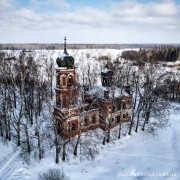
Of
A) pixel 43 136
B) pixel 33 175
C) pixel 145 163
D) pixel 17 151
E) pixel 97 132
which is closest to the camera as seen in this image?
pixel 33 175

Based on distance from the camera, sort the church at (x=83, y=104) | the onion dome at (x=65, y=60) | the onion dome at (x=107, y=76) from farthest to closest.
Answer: the onion dome at (x=107, y=76)
the church at (x=83, y=104)
the onion dome at (x=65, y=60)

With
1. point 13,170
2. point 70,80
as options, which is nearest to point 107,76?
point 70,80

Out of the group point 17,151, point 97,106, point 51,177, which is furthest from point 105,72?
point 51,177

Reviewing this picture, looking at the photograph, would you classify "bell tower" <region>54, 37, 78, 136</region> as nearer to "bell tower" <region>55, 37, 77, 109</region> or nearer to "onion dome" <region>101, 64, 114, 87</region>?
"bell tower" <region>55, 37, 77, 109</region>

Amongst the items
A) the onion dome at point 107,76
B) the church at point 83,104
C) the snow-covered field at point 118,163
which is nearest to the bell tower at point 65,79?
the church at point 83,104

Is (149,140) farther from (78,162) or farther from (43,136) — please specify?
(43,136)

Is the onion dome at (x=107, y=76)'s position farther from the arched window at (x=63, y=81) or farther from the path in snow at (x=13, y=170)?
the path in snow at (x=13, y=170)

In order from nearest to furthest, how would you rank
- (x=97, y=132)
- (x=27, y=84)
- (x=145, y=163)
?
(x=145, y=163), (x=97, y=132), (x=27, y=84)
